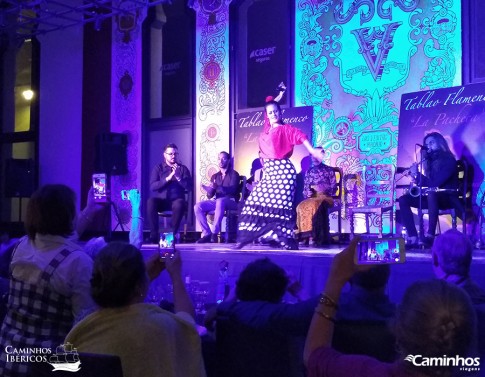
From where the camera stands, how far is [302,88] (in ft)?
23.2

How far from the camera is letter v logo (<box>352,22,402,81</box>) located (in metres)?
6.41

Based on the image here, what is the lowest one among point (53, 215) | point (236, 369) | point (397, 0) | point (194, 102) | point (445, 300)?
point (236, 369)

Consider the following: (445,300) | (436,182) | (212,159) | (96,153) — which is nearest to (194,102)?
(212,159)

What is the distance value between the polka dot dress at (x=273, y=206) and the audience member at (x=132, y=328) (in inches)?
151

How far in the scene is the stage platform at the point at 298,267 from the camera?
3.74 meters

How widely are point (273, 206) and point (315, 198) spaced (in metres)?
0.57

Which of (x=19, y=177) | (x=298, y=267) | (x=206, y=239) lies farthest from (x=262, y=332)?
(x=19, y=177)

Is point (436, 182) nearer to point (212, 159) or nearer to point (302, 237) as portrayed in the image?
point (302, 237)

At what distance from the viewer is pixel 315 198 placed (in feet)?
18.6

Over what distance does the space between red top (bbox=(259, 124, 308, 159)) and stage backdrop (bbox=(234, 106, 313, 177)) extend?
141cm

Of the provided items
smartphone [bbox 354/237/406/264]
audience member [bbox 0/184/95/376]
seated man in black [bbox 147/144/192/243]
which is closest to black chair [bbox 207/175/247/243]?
seated man in black [bbox 147/144/192/243]

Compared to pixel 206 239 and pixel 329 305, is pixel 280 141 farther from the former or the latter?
pixel 329 305

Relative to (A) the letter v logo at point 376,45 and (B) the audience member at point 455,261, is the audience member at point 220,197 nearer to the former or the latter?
(A) the letter v logo at point 376,45

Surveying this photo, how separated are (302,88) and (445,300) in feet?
20.5
